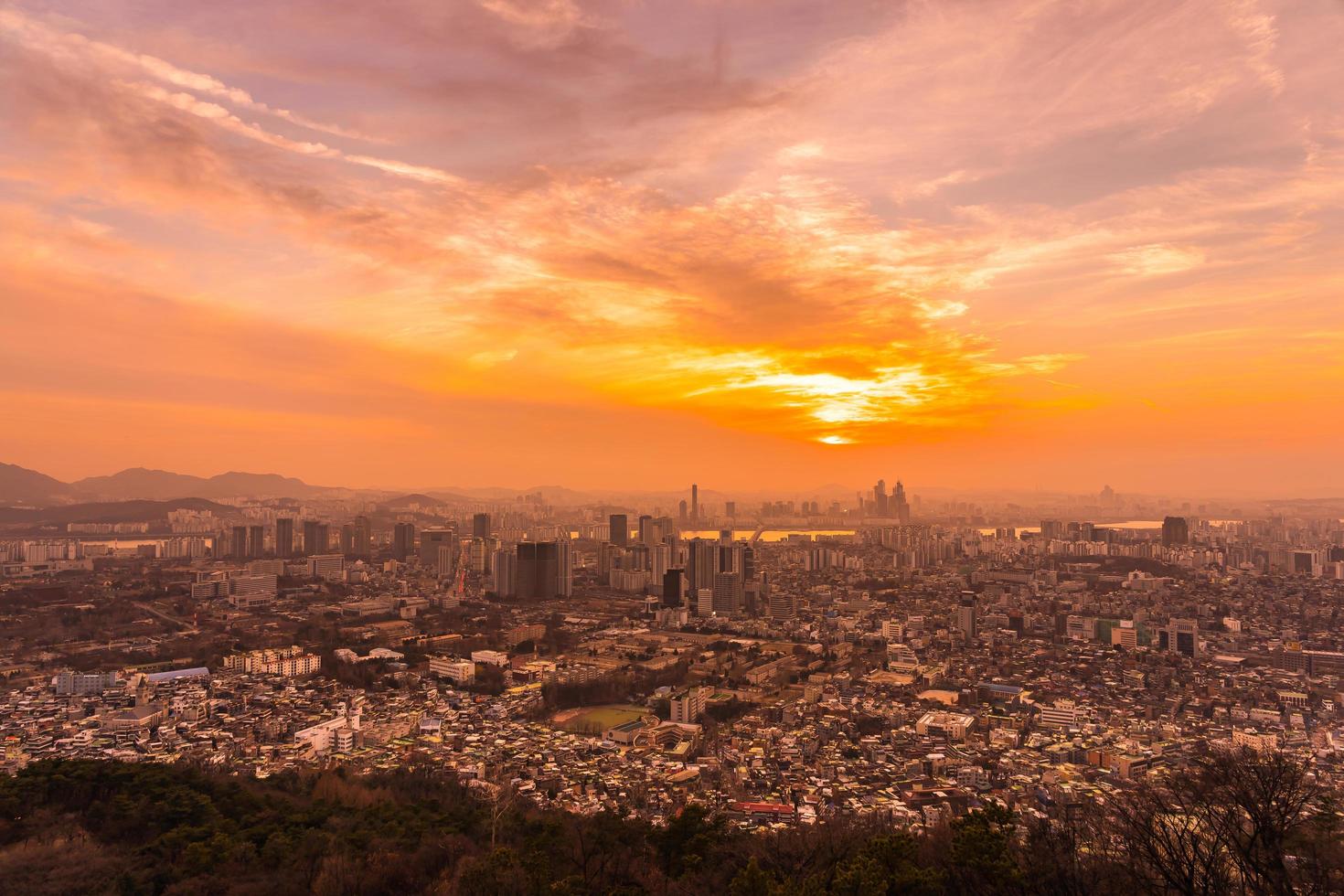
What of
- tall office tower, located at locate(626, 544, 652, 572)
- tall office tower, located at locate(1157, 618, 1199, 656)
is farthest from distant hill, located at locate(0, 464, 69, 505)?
tall office tower, located at locate(1157, 618, 1199, 656)

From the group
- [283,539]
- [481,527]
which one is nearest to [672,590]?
[481,527]

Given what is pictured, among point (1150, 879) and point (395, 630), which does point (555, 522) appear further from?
point (1150, 879)

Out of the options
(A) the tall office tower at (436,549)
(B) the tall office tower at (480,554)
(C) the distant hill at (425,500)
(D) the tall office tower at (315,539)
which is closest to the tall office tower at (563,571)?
(B) the tall office tower at (480,554)

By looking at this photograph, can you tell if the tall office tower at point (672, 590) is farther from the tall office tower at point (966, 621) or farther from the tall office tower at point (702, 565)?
the tall office tower at point (966, 621)

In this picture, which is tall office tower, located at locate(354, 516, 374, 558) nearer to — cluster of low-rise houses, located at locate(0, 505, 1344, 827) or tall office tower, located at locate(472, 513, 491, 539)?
tall office tower, located at locate(472, 513, 491, 539)

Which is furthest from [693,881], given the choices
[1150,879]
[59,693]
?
[59,693]
